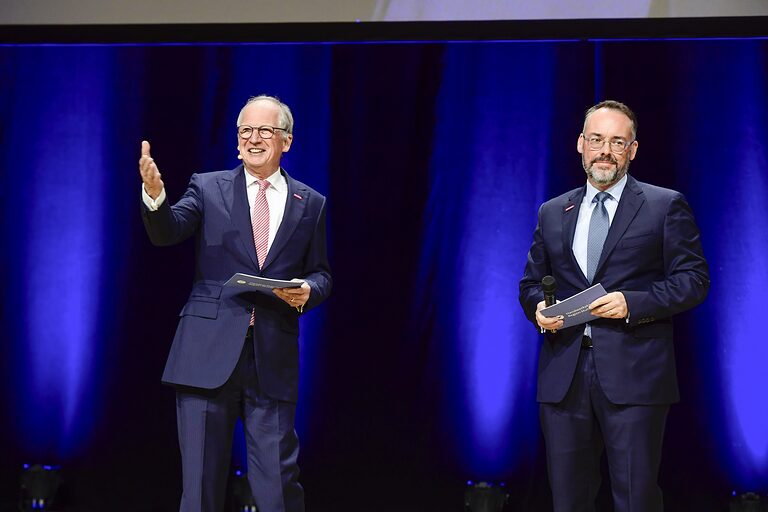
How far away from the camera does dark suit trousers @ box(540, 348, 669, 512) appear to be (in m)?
2.83

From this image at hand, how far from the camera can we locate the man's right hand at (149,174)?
8.97 feet

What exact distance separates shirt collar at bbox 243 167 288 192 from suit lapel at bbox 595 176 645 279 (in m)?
1.16

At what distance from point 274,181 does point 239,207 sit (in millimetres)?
179

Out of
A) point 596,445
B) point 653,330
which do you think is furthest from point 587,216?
point 596,445

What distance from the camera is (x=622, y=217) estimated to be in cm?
296

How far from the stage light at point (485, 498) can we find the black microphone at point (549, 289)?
1.82m

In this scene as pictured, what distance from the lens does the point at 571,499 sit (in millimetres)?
2914

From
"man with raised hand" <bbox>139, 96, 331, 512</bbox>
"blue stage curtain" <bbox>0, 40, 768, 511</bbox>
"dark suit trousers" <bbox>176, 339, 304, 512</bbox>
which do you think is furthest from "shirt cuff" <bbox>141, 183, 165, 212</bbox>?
"blue stage curtain" <bbox>0, 40, 768, 511</bbox>

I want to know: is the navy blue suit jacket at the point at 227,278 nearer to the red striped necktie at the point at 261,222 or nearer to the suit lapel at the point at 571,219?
the red striped necktie at the point at 261,222

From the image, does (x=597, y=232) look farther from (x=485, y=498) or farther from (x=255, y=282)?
(x=485, y=498)

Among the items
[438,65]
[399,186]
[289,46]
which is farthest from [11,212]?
[438,65]

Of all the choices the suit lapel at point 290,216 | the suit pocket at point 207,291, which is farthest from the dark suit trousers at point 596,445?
the suit pocket at point 207,291

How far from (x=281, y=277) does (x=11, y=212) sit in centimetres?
239

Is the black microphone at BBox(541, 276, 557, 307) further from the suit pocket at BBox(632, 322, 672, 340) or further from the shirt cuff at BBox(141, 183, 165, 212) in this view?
the shirt cuff at BBox(141, 183, 165, 212)
